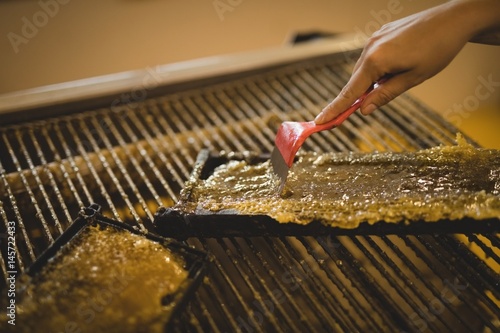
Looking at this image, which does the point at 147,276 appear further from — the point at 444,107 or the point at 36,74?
the point at 444,107

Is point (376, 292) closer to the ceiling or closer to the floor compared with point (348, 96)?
closer to the floor

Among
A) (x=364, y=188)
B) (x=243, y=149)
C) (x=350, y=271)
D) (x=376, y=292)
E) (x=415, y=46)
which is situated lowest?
(x=376, y=292)

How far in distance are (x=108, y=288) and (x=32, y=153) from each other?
1509 millimetres

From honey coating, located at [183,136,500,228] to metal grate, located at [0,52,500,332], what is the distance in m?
0.18

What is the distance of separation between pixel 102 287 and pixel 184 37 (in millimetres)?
3952

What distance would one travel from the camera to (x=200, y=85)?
3.04m

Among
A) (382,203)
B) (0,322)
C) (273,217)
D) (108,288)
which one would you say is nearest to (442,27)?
(382,203)

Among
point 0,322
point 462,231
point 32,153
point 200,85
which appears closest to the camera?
point 0,322

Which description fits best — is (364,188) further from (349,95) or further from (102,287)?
(102,287)

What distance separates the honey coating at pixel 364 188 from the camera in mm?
1625

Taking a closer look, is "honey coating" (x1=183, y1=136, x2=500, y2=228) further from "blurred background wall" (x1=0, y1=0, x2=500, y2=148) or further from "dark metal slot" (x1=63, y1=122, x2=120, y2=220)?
"blurred background wall" (x1=0, y1=0, x2=500, y2=148)

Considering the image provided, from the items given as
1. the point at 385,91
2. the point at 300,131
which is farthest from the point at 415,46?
the point at 300,131

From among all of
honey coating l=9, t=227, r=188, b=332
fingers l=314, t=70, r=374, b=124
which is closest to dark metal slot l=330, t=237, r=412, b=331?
fingers l=314, t=70, r=374, b=124

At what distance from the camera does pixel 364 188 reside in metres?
1.79
